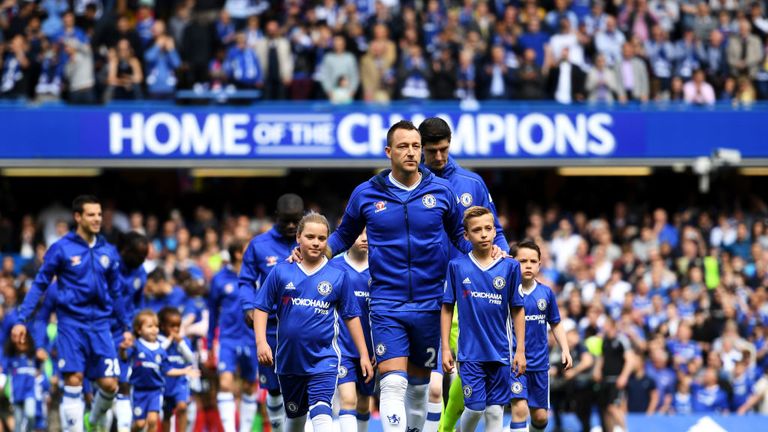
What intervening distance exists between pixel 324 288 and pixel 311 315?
0.78 feet

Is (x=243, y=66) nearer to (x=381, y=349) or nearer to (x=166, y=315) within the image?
(x=166, y=315)

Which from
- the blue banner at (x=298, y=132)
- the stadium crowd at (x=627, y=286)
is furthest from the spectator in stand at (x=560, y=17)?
the stadium crowd at (x=627, y=286)

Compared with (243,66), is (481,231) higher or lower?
lower

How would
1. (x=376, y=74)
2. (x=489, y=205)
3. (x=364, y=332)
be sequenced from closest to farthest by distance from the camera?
(x=489, y=205), (x=364, y=332), (x=376, y=74)

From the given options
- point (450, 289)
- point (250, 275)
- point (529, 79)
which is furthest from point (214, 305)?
point (529, 79)

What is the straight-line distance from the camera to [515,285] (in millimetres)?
11930

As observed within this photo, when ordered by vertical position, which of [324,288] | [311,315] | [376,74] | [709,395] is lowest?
[709,395]

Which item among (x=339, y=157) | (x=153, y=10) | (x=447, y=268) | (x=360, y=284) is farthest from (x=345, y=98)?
(x=447, y=268)

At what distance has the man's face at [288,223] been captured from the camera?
1382cm

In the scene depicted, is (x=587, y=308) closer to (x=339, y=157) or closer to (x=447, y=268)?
(x=339, y=157)

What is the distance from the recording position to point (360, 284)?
13.5 meters

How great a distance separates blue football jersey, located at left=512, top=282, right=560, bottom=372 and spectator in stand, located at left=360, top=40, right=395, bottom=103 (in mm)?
12646

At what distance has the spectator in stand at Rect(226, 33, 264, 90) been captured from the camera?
25.5 metres

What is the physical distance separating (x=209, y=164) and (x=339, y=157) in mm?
2252
